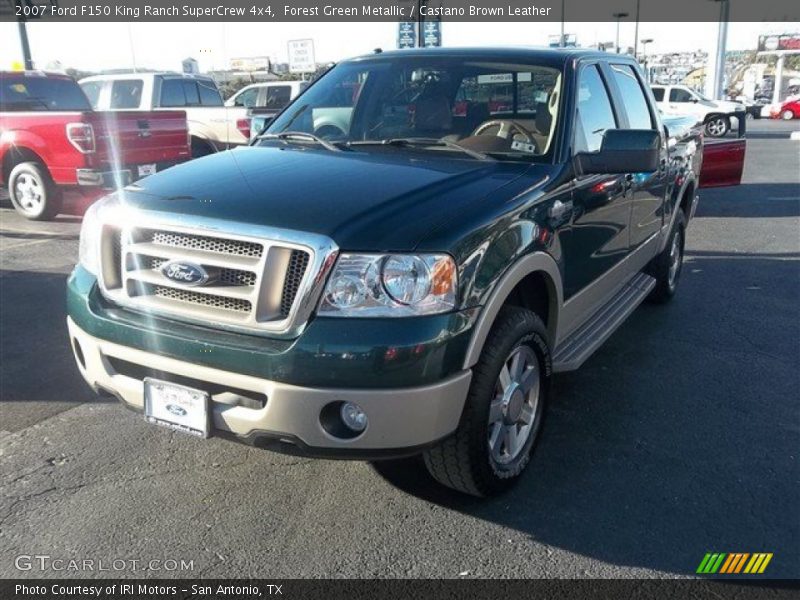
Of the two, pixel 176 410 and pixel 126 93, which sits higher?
pixel 126 93

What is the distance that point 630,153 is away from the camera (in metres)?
3.60

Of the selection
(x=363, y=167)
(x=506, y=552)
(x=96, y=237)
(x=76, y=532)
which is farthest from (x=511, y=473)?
(x=96, y=237)

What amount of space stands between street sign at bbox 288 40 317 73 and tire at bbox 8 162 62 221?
32737 mm

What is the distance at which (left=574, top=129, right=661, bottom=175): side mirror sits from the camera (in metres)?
3.61

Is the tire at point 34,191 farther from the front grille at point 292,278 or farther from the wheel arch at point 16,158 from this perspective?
the front grille at point 292,278

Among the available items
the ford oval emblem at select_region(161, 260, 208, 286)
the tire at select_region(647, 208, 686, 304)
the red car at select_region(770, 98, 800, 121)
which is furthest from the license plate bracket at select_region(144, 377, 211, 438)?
the red car at select_region(770, 98, 800, 121)

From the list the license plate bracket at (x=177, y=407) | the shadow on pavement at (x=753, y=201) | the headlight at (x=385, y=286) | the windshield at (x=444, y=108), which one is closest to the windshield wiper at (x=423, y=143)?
the windshield at (x=444, y=108)

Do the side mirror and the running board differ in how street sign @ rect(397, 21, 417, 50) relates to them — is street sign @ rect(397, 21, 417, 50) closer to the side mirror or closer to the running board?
the running board

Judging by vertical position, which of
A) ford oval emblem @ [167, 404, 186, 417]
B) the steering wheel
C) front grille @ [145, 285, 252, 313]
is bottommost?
ford oval emblem @ [167, 404, 186, 417]

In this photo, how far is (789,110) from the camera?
39.7 meters

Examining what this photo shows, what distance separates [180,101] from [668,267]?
10454mm

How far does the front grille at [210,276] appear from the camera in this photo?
2.66m

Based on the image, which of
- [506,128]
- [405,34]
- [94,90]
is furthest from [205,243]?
[405,34]

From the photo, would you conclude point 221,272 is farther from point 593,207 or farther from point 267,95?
point 267,95
